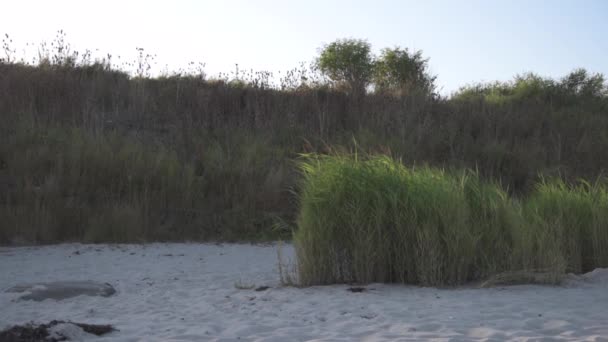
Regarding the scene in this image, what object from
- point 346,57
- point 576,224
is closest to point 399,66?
point 346,57

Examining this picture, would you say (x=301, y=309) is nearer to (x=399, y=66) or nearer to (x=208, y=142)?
(x=208, y=142)

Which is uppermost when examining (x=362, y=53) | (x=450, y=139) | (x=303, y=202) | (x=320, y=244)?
(x=362, y=53)

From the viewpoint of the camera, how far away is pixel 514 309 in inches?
199

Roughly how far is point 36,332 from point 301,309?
6.45 feet

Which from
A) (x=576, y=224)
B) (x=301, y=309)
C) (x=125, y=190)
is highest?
(x=125, y=190)

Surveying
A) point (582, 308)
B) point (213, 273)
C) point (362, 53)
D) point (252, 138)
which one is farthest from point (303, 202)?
point (362, 53)

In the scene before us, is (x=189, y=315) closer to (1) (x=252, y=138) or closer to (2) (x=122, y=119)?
(1) (x=252, y=138)

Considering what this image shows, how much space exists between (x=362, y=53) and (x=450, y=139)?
11839 millimetres

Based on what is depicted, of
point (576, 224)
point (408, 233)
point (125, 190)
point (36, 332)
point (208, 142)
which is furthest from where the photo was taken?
point (208, 142)

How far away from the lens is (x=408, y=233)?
6621 millimetres

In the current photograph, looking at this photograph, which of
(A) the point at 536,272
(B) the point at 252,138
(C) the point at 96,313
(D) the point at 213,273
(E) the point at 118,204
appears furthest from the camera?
(B) the point at 252,138

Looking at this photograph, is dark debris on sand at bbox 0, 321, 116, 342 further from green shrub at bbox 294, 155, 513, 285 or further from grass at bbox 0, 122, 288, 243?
grass at bbox 0, 122, 288, 243

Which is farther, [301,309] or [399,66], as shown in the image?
[399,66]

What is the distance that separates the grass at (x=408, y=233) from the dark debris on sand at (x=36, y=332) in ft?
7.82
